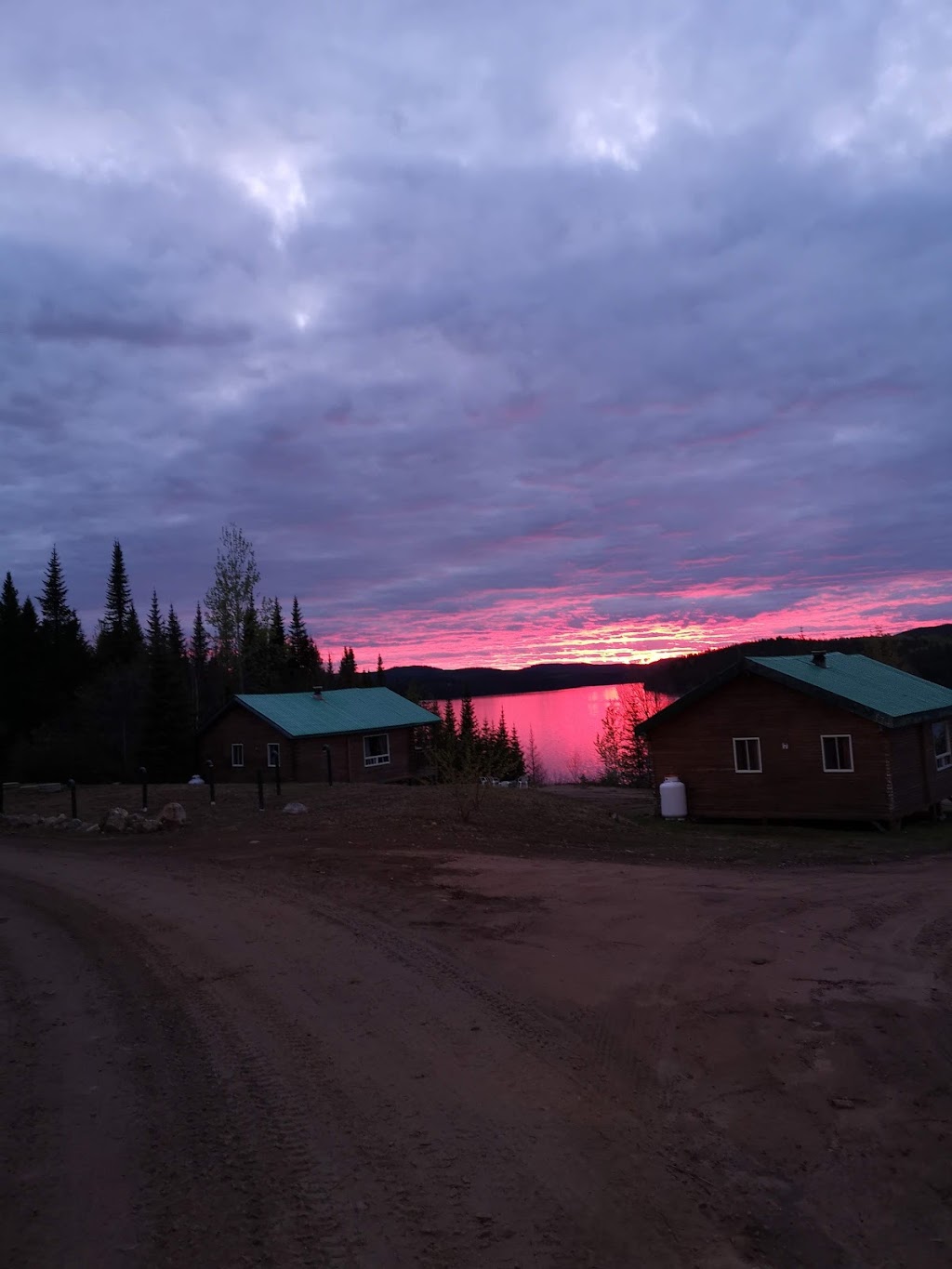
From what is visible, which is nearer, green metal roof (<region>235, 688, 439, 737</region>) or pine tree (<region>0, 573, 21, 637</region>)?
green metal roof (<region>235, 688, 439, 737</region>)

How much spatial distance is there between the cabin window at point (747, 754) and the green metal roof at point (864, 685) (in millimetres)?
2032

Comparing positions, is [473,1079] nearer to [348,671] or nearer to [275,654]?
[275,654]

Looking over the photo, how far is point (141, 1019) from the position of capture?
6797 mm

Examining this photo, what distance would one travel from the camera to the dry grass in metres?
16.4

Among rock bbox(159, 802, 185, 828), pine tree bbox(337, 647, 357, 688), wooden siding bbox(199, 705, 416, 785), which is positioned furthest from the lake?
rock bbox(159, 802, 185, 828)

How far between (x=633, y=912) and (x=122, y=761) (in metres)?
41.8

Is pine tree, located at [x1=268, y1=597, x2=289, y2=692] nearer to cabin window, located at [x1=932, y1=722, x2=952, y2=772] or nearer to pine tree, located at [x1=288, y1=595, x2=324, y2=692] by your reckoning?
pine tree, located at [x1=288, y1=595, x2=324, y2=692]

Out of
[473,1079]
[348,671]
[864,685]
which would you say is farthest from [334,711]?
[348,671]

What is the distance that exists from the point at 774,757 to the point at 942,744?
6.15 m

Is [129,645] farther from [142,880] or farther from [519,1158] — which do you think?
[519,1158]

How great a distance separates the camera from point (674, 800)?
83.0 ft

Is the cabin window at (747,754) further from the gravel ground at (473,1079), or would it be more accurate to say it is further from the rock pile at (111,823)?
the rock pile at (111,823)

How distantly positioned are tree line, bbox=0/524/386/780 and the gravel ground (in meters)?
34.4

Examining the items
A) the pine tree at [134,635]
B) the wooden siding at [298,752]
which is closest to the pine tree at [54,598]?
the pine tree at [134,635]
